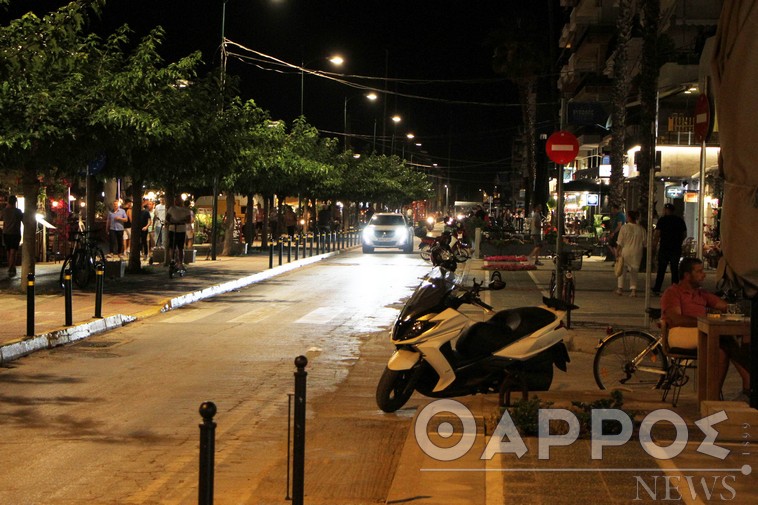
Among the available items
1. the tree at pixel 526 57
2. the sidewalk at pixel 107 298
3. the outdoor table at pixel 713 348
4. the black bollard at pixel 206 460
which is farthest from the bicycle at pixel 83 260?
the tree at pixel 526 57

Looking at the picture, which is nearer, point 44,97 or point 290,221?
point 44,97

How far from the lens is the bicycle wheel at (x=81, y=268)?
21453mm

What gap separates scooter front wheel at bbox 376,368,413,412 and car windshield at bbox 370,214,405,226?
34.5 m

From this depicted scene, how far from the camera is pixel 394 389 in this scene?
31.5 feet

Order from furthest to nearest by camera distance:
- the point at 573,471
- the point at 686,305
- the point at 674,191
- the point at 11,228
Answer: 1. the point at 674,191
2. the point at 11,228
3. the point at 686,305
4. the point at 573,471

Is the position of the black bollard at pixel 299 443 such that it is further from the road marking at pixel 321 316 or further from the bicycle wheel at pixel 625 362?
the road marking at pixel 321 316

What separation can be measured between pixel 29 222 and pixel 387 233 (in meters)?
24.4

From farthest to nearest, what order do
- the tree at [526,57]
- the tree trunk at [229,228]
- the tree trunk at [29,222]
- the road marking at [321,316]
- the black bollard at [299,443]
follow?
the tree at [526,57]
the tree trunk at [229,228]
the tree trunk at [29,222]
the road marking at [321,316]
the black bollard at [299,443]

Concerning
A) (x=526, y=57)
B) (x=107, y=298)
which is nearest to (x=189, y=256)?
(x=107, y=298)

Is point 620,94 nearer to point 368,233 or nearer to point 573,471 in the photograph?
point 368,233

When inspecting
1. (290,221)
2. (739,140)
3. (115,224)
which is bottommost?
(115,224)

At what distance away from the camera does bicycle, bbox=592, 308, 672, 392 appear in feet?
34.1

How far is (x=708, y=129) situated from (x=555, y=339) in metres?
2.68

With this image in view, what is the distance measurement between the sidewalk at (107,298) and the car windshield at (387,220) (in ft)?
42.9
